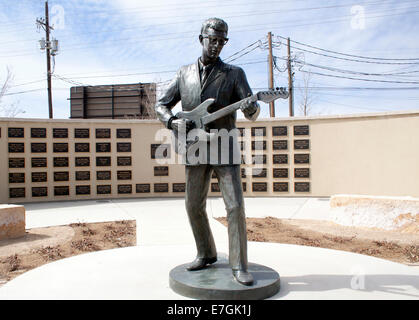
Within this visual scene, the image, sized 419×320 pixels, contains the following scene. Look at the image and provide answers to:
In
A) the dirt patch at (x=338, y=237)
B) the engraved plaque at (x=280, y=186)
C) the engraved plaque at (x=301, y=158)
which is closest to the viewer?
Result: the dirt patch at (x=338, y=237)

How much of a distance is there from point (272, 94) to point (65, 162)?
994 cm

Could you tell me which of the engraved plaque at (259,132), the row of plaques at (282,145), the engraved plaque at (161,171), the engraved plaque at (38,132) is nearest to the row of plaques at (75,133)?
the engraved plaque at (38,132)

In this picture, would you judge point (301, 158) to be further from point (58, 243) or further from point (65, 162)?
point (58, 243)

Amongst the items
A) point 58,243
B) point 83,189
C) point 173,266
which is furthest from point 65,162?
point 173,266

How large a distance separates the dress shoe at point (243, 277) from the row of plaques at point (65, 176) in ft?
30.7

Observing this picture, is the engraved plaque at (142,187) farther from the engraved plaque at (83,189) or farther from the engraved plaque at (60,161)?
the engraved plaque at (60,161)

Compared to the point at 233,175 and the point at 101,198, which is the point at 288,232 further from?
the point at 101,198

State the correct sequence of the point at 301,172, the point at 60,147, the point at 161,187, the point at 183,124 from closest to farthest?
the point at 183,124, the point at 60,147, the point at 301,172, the point at 161,187

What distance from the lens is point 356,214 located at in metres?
7.62

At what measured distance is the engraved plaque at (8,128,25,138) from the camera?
1107cm

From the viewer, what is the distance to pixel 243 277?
3223mm

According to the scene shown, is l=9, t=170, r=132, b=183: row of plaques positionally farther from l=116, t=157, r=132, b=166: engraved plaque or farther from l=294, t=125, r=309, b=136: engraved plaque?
l=294, t=125, r=309, b=136: engraved plaque

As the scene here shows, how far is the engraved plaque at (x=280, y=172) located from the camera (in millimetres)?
11906
